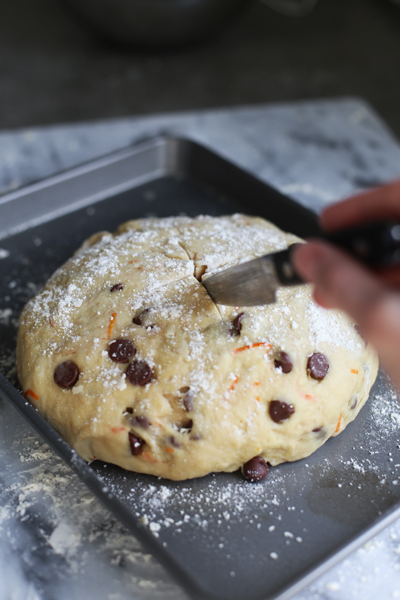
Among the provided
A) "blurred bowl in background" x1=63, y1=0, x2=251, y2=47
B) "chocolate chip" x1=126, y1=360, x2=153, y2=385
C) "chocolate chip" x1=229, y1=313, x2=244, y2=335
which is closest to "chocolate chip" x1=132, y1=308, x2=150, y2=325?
"chocolate chip" x1=126, y1=360, x2=153, y2=385

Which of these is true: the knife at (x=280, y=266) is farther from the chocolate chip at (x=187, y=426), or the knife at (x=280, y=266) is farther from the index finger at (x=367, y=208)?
the chocolate chip at (x=187, y=426)

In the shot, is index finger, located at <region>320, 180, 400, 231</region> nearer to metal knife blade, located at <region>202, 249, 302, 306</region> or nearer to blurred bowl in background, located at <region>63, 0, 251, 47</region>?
metal knife blade, located at <region>202, 249, 302, 306</region>

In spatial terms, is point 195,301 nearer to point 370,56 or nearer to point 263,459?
point 263,459

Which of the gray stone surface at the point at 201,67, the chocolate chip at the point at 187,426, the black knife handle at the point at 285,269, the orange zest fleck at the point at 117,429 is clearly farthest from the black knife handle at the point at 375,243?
the gray stone surface at the point at 201,67

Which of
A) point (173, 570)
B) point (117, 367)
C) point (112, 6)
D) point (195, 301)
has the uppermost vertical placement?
point (112, 6)

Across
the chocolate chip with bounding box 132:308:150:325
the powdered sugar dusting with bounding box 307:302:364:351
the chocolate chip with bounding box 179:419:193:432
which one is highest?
the powdered sugar dusting with bounding box 307:302:364:351

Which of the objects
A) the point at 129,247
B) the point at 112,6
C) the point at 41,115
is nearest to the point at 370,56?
the point at 112,6
